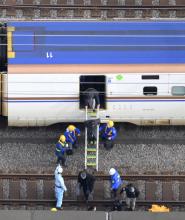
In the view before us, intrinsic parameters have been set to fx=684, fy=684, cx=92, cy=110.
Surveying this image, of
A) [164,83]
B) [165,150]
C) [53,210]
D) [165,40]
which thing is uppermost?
[165,40]

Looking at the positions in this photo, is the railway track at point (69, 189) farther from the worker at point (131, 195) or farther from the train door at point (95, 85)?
the train door at point (95, 85)

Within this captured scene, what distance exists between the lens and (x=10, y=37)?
21.9m

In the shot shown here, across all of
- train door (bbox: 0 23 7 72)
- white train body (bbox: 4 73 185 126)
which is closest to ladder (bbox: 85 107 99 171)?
white train body (bbox: 4 73 185 126)

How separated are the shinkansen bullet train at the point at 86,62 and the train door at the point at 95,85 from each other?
0.09m

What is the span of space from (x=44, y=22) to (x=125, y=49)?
275 cm

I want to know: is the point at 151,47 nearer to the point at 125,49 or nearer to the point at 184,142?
the point at 125,49

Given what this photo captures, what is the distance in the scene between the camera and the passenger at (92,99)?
21.8 meters

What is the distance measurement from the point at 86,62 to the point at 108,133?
239 centimetres

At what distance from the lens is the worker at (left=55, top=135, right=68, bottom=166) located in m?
21.7

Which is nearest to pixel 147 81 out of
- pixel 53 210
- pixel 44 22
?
pixel 44 22

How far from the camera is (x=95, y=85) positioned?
22.5 metres

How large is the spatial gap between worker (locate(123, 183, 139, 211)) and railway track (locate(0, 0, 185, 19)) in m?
6.49

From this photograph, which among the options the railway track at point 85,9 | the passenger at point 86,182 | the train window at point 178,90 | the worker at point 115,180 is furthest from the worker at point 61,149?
the railway track at point 85,9

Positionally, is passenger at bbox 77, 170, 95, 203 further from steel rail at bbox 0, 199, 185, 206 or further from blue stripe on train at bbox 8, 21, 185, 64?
blue stripe on train at bbox 8, 21, 185, 64
